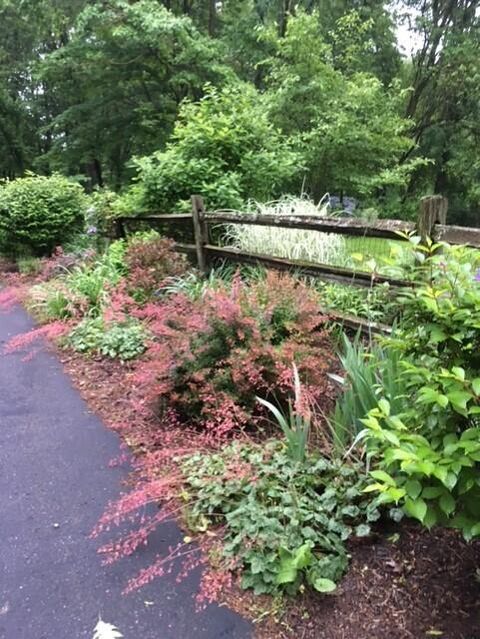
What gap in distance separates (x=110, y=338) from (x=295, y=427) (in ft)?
7.72

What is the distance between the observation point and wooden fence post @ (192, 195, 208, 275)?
491cm

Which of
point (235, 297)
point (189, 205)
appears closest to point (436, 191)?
point (189, 205)

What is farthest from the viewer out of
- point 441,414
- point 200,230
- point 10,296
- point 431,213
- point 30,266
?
point 30,266

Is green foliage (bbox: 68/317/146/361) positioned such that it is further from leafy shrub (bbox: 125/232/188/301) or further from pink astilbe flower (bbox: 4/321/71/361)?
leafy shrub (bbox: 125/232/188/301)

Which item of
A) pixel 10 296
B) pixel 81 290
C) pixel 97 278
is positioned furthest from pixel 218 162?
pixel 10 296

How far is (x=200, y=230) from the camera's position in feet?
16.4

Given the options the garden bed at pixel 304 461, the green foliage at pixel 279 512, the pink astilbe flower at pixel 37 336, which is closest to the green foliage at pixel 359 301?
the garden bed at pixel 304 461

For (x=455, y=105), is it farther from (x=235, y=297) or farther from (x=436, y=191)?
(x=235, y=297)

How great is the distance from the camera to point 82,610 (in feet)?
5.68

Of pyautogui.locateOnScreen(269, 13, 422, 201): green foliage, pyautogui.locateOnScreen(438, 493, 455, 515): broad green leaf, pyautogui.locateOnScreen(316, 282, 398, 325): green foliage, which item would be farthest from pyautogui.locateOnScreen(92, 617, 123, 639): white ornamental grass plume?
pyautogui.locateOnScreen(269, 13, 422, 201): green foliage

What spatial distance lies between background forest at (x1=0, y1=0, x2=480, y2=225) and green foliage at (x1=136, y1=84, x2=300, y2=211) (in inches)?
0.7

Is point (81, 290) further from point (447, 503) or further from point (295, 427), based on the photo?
point (447, 503)

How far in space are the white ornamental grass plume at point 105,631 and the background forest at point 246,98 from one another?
4390 mm

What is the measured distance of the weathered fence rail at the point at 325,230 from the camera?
2732 millimetres
